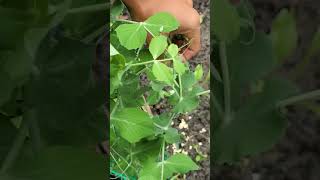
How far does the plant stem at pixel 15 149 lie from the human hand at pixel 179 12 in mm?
481

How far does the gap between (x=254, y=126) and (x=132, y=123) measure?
371 mm

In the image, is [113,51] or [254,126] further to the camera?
[113,51]

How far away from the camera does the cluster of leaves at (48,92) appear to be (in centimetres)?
41

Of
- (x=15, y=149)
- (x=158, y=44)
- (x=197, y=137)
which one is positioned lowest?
(x=197, y=137)

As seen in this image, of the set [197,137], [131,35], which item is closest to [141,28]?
[131,35]

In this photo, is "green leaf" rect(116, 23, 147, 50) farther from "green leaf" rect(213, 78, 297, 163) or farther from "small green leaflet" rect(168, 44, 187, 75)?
"green leaf" rect(213, 78, 297, 163)

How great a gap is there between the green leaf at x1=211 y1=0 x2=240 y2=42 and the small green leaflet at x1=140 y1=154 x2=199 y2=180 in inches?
18.3

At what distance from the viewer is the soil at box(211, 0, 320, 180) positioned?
0.42 m

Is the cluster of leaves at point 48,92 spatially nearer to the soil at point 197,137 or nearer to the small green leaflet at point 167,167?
the small green leaflet at point 167,167

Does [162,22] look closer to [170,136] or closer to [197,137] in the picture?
[170,136]

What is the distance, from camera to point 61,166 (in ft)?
1.44

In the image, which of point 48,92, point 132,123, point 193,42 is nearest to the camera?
point 48,92

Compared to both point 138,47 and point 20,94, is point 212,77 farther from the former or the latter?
point 138,47

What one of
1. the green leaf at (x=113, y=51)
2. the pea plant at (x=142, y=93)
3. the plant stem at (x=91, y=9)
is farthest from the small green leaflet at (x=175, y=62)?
the plant stem at (x=91, y=9)
